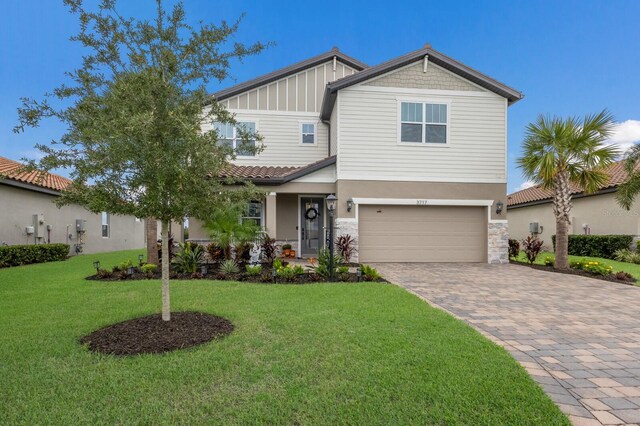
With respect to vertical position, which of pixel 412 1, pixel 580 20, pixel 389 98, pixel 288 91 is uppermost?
pixel 412 1

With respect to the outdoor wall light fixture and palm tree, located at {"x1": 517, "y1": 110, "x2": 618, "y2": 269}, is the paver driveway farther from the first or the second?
the outdoor wall light fixture

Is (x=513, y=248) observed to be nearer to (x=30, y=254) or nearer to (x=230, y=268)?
(x=230, y=268)

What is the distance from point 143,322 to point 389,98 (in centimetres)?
1063

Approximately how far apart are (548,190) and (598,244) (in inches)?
191

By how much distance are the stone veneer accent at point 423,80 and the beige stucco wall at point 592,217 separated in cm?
933

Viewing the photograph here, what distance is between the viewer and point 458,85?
1266 centimetres

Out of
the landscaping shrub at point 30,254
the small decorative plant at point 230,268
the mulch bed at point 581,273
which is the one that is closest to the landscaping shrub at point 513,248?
the mulch bed at point 581,273

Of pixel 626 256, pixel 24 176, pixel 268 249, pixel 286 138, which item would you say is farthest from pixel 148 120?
pixel 626 256

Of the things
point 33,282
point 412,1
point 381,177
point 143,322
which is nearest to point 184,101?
point 143,322

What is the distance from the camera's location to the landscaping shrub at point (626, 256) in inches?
537

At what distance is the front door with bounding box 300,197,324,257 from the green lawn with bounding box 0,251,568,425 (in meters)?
8.60

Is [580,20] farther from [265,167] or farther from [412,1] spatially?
[265,167]

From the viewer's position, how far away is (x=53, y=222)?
16391mm

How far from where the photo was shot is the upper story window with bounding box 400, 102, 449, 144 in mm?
12547
